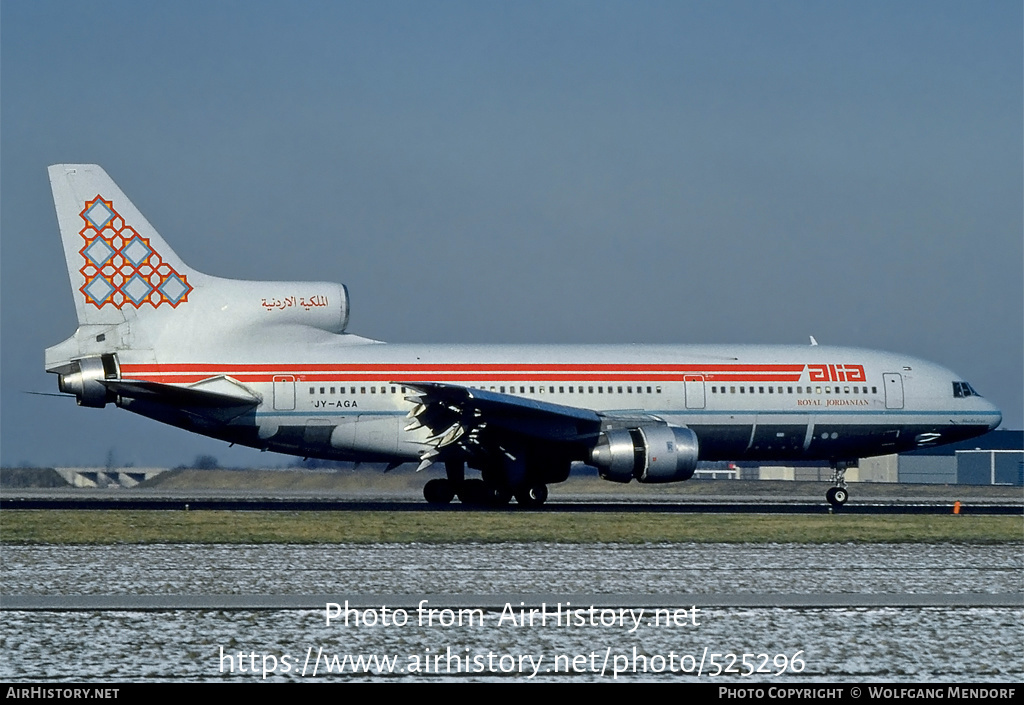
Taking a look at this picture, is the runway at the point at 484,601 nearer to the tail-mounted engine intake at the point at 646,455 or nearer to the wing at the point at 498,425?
the tail-mounted engine intake at the point at 646,455

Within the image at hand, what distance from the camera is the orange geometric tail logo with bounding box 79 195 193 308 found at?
105 ft

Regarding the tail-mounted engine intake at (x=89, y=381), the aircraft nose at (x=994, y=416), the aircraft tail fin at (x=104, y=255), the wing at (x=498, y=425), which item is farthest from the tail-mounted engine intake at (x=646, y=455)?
the tail-mounted engine intake at (x=89, y=381)

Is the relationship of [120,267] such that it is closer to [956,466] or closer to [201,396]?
[201,396]

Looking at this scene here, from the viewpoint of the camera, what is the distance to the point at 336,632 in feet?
39.5

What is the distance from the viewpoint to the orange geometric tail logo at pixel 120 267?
31859 mm

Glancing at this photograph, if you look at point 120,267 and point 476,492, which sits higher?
point 120,267

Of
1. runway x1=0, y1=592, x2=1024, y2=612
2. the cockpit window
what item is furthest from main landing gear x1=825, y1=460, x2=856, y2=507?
runway x1=0, y1=592, x2=1024, y2=612

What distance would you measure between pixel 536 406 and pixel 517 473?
2.03m

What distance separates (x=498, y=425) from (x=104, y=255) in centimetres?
1071

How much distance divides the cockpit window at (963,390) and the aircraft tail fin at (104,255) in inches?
788

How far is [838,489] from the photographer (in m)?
34.1

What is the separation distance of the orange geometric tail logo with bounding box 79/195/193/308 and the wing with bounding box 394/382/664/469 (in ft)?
22.3

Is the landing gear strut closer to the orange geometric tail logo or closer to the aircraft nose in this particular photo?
the orange geometric tail logo

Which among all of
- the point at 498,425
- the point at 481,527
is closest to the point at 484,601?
the point at 481,527
